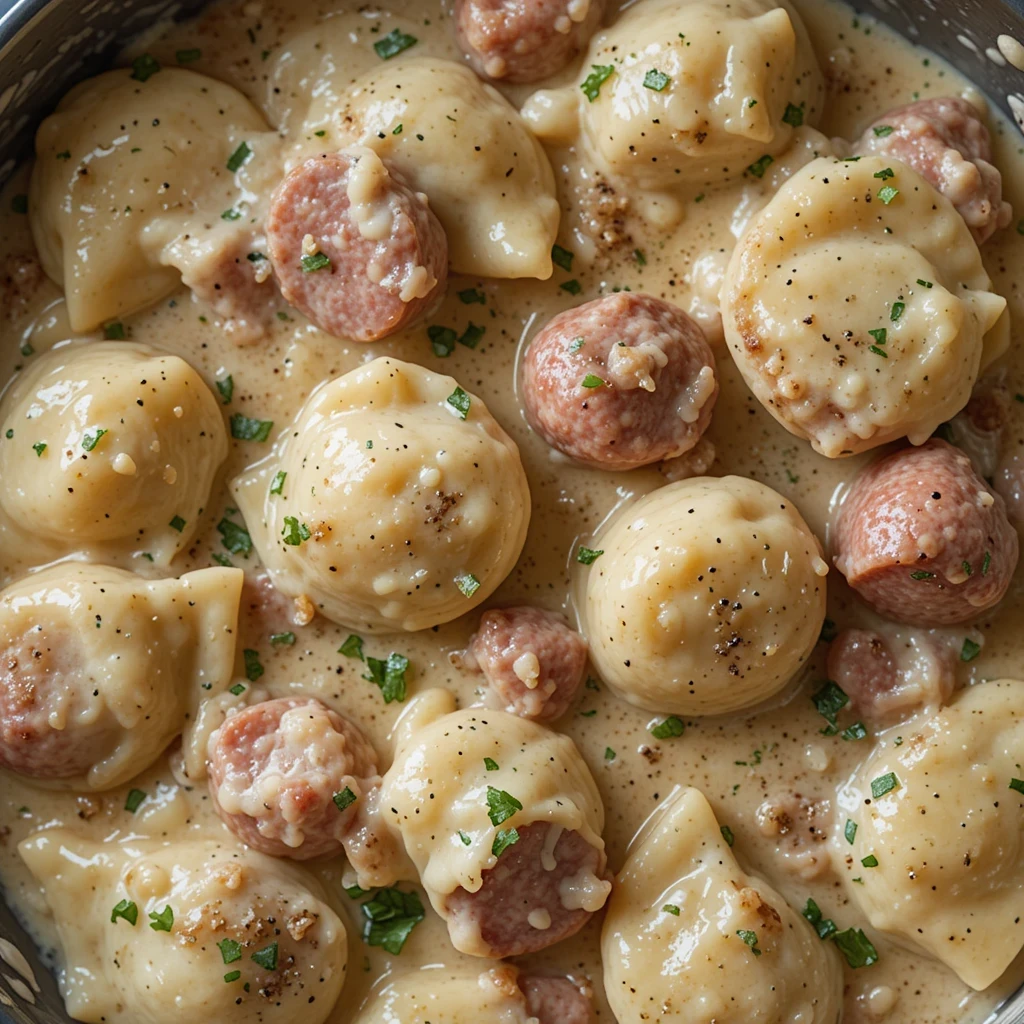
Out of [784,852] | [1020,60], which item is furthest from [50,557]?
[1020,60]

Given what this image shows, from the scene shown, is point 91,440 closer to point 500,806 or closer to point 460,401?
point 460,401

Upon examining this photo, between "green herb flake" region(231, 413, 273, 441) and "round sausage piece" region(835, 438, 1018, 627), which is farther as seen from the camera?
"green herb flake" region(231, 413, 273, 441)

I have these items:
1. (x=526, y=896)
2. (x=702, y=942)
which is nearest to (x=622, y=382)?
(x=526, y=896)

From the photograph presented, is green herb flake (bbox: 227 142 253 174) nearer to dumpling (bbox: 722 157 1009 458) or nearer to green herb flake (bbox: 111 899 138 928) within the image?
dumpling (bbox: 722 157 1009 458)

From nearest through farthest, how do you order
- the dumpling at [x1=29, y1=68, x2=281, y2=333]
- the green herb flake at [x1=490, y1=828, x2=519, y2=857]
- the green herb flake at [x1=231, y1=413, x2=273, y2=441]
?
the green herb flake at [x1=490, y1=828, x2=519, y2=857] → the dumpling at [x1=29, y1=68, x2=281, y2=333] → the green herb flake at [x1=231, y1=413, x2=273, y2=441]

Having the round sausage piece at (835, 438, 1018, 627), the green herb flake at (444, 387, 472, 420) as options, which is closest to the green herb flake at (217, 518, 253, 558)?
the green herb flake at (444, 387, 472, 420)

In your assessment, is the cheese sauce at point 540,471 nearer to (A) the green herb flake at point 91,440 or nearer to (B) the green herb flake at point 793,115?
(B) the green herb flake at point 793,115
